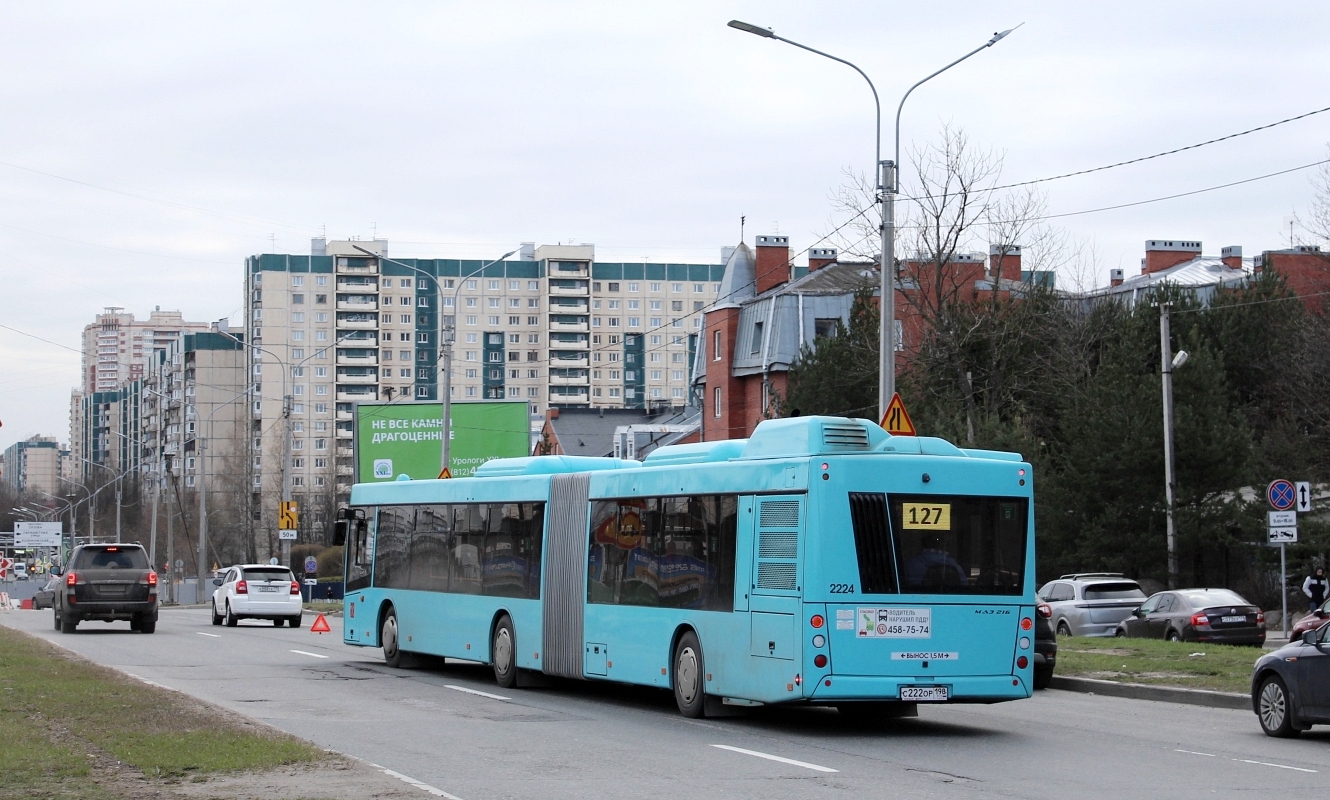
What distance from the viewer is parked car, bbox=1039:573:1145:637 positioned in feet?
110

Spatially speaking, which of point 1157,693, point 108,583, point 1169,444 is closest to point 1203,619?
point 1157,693

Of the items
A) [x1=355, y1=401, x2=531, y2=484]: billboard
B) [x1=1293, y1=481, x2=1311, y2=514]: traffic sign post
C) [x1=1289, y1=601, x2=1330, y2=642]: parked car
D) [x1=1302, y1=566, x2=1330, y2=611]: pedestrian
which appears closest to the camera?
[x1=1289, y1=601, x2=1330, y2=642]: parked car

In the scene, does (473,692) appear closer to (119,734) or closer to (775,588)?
(775,588)

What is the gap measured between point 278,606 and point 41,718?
26032 mm

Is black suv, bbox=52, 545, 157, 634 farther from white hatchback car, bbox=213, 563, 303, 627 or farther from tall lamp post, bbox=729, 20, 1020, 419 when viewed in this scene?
tall lamp post, bbox=729, 20, 1020, 419

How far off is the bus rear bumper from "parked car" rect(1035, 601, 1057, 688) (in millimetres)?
5777

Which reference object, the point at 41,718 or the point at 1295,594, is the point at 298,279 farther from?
the point at 41,718

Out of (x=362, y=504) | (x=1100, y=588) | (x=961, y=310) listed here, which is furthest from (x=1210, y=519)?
(x=362, y=504)

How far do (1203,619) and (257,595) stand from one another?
866 inches

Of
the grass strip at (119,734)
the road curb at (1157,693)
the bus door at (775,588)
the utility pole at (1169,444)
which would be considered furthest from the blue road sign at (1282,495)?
the grass strip at (119,734)

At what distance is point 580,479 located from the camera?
1920 centimetres

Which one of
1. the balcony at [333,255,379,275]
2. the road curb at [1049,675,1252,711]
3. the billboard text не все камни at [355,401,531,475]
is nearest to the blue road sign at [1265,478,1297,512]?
the road curb at [1049,675,1252,711]

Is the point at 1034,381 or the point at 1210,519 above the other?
the point at 1034,381

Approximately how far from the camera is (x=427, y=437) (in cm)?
5434
